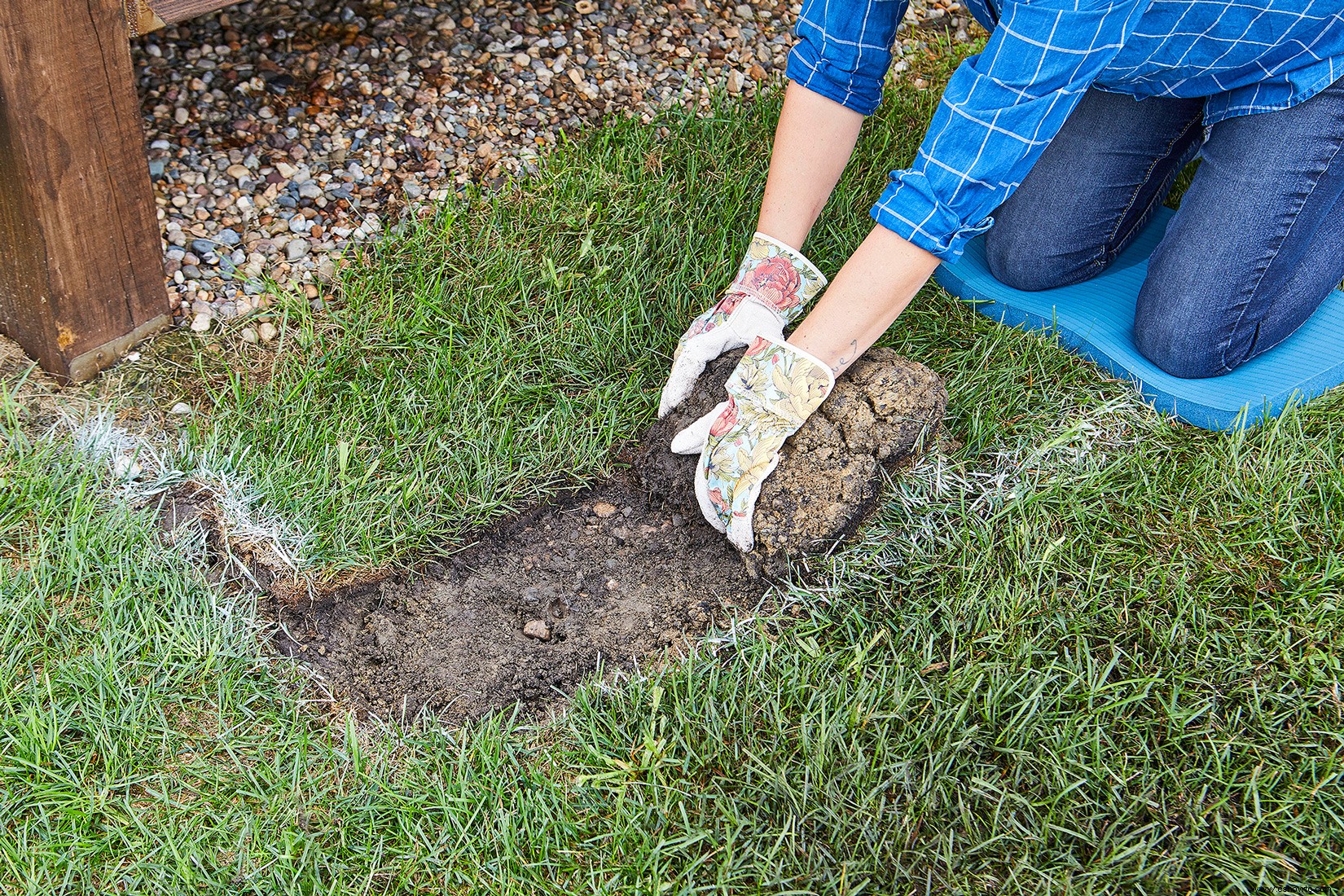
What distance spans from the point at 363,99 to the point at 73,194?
3.71ft

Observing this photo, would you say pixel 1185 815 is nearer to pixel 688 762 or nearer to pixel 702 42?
pixel 688 762

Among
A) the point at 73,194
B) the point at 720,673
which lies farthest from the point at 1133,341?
the point at 73,194

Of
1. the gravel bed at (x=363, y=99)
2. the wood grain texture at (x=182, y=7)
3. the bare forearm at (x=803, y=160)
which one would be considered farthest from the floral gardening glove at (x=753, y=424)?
the wood grain texture at (x=182, y=7)

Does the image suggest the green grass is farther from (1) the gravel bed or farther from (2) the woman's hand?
(1) the gravel bed

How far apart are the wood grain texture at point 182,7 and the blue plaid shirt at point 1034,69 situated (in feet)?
Result: 4.44

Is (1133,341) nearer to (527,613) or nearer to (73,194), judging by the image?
(527,613)

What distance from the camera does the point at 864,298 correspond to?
2051 millimetres

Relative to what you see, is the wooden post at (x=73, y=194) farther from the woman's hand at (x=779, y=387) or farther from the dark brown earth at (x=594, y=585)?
the woman's hand at (x=779, y=387)

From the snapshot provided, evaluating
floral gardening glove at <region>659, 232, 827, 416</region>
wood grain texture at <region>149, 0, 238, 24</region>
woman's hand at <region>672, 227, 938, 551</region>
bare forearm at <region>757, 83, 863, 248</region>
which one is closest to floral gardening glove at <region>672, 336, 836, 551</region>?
woman's hand at <region>672, 227, 938, 551</region>

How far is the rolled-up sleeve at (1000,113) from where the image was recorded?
5.73ft

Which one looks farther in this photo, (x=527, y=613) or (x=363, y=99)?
(x=363, y=99)

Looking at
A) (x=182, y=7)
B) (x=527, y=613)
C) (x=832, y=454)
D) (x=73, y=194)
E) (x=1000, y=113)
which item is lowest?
(x=527, y=613)

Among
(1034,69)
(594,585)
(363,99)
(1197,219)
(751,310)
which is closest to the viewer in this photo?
(1034,69)

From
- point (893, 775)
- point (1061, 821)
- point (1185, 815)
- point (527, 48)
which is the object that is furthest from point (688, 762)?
point (527, 48)
